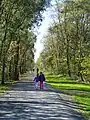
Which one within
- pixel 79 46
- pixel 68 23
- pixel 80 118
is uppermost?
pixel 68 23

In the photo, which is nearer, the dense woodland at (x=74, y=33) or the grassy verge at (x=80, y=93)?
the grassy verge at (x=80, y=93)

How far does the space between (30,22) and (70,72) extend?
40.6 meters

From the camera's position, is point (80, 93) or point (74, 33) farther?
point (74, 33)

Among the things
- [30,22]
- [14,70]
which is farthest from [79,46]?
[30,22]

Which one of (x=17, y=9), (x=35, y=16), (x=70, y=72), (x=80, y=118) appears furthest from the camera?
(x=70, y=72)

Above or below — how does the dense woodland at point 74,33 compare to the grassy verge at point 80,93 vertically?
above

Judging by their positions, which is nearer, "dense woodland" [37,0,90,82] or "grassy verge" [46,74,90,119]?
"grassy verge" [46,74,90,119]

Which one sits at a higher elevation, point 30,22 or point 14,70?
point 30,22

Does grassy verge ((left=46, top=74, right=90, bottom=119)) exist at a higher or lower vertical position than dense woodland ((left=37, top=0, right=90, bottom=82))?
lower

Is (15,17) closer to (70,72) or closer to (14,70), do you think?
(14,70)

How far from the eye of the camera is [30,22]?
46438 millimetres

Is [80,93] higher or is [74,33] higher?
[74,33]

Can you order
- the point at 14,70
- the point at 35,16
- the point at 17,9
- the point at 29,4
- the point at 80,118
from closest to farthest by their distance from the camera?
the point at 80,118, the point at 29,4, the point at 17,9, the point at 35,16, the point at 14,70

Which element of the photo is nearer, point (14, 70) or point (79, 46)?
point (14, 70)
